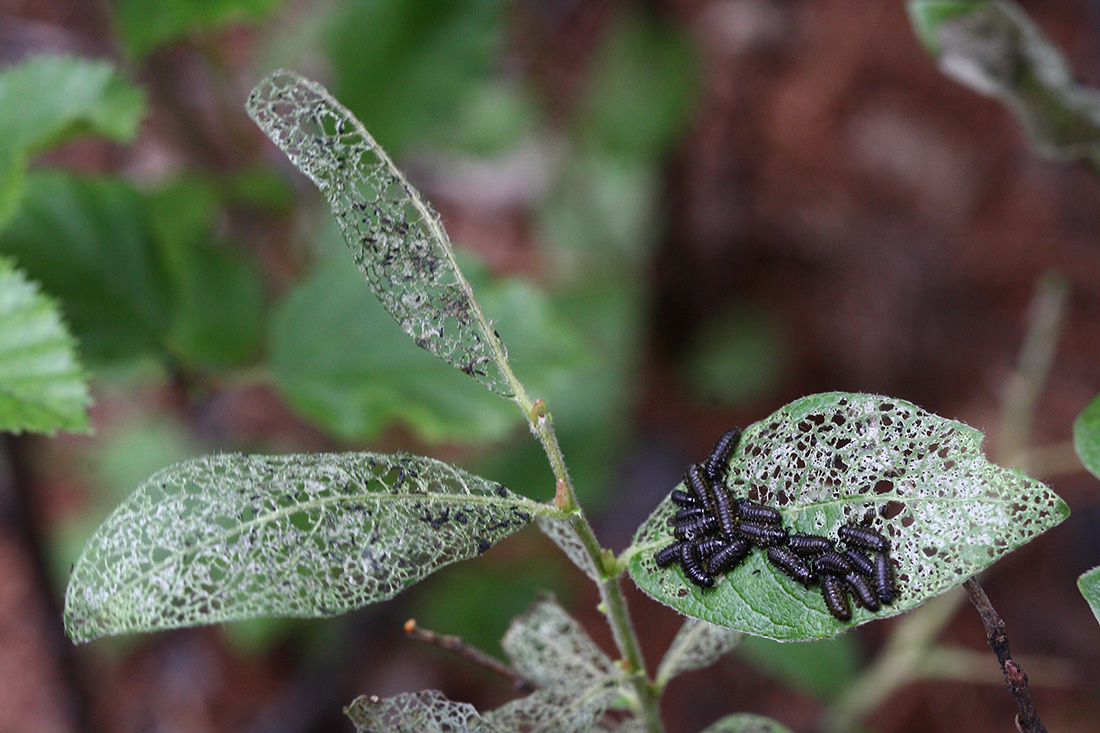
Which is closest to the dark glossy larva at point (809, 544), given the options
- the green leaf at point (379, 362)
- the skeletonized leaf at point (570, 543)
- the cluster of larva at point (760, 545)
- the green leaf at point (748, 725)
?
the cluster of larva at point (760, 545)

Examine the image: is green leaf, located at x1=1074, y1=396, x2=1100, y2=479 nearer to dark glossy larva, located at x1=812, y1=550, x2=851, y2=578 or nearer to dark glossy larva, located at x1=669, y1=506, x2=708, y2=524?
dark glossy larva, located at x1=812, y1=550, x2=851, y2=578

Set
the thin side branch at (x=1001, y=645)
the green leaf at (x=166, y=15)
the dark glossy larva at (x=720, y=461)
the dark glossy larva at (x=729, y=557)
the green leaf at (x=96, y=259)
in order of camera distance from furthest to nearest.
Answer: the green leaf at (x=166, y=15), the green leaf at (x=96, y=259), the dark glossy larva at (x=720, y=461), the dark glossy larva at (x=729, y=557), the thin side branch at (x=1001, y=645)

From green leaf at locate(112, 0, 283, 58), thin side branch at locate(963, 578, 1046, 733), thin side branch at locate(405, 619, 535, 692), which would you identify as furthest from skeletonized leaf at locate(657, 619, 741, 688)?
green leaf at locate(112, 0, 283, 58)

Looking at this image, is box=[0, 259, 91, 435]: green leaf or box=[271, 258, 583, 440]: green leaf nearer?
box=[0, 259, 91, 435]: green leaf

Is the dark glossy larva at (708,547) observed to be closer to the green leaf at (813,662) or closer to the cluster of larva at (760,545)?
the cluster of larva at (760,545)

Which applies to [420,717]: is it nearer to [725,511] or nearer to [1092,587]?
[725,511]

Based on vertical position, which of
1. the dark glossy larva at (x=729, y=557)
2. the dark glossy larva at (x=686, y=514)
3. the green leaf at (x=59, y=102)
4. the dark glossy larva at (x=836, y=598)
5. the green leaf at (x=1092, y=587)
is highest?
the green leaf at (x=59, y=102)

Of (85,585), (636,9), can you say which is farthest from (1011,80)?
(636,9)
